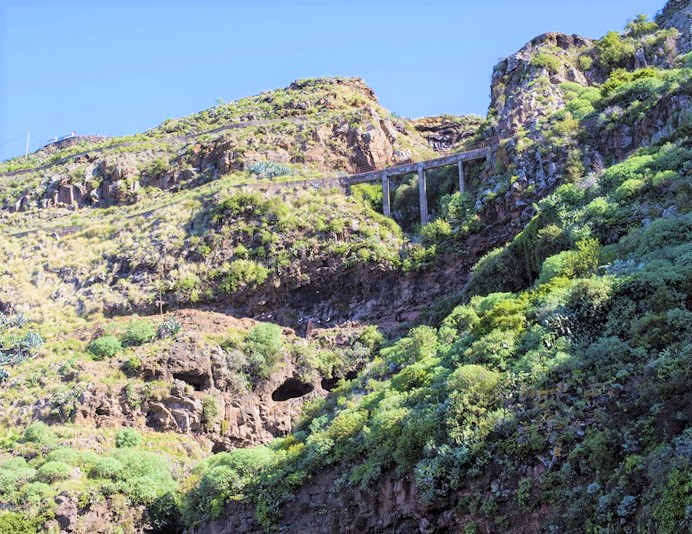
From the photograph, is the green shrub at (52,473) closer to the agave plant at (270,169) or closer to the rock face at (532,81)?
the agave plant at (270,169)

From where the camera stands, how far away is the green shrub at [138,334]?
38.8 meters

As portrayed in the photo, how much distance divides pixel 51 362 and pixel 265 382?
8.77 metres

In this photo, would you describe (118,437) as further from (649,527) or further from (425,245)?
(649,527)

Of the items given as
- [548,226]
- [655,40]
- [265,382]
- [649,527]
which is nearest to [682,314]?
[649,527]

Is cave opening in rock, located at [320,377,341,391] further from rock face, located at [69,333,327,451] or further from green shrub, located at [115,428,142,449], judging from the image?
green shrub, located at [115,428,142,449]

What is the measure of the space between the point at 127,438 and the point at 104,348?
18.6 ft

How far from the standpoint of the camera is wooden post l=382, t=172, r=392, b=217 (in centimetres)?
4759

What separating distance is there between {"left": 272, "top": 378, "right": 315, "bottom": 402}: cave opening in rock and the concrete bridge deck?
1167cm

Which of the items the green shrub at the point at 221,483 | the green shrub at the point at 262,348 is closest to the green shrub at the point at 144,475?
Result: the green shrub at the point at 221,483

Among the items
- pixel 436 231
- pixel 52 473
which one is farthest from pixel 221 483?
pixel 436 231

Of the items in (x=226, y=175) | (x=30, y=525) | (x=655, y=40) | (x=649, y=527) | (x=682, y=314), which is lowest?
(x=30, y=525)

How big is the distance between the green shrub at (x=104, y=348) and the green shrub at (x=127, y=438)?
4908mm

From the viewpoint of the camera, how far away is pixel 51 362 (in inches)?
1500

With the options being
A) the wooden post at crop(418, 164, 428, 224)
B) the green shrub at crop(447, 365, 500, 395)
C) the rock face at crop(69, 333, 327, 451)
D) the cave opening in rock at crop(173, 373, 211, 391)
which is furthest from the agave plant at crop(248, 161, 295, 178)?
the green shrub at crop(447, 365, 500, 395)
